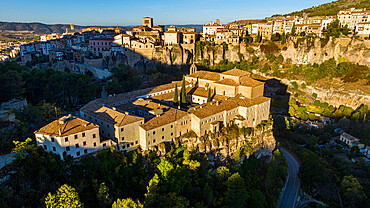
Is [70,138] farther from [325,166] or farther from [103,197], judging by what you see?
[325,166]

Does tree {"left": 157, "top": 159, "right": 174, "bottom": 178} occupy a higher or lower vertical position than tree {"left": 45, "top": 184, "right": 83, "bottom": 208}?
lower

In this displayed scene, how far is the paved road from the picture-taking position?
1217 inches

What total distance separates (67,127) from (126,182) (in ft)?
24.3

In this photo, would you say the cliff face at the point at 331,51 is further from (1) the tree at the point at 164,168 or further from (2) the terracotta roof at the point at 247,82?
(1) the tree at the point at 164,168

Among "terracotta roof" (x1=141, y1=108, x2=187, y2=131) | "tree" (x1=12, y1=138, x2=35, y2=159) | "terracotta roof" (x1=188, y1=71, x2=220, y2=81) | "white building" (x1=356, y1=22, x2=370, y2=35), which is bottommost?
"tree" (x1=12, y1=138, x2=35, y2=159)

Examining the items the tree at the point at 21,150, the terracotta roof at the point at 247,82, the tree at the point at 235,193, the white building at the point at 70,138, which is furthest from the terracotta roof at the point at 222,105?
the tree at the point at 21,150

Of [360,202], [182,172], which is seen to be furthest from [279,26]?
[182,172]

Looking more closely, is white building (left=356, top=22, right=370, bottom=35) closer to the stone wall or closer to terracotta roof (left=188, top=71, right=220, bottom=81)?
terracotta roof (left=188, top=71, right=220, bottom=81)

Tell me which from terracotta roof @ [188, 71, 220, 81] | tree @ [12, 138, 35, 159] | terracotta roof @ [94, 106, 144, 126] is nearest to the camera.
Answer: tree @ [12, 138, 35, 159]

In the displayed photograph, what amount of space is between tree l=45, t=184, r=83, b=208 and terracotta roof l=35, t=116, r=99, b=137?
6104mm

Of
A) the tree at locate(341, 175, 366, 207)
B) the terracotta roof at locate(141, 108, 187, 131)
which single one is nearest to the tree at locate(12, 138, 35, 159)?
the terracotta roof at locate(141, 108, 187, 131)

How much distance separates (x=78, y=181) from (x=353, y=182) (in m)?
30.8

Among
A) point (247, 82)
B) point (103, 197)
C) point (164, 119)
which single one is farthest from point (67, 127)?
point (247, 82)

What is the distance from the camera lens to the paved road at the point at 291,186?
3091 cm
